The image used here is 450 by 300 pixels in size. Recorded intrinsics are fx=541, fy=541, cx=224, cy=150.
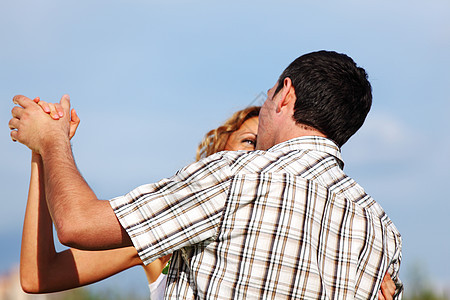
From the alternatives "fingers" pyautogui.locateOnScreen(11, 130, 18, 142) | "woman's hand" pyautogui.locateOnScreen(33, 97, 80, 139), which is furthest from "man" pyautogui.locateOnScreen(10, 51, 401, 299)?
"fingers" pyautogui.locateOnScreen(11, 130, 18, 142)

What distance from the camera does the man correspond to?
2.06 m

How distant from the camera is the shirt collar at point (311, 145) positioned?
243 centimetres

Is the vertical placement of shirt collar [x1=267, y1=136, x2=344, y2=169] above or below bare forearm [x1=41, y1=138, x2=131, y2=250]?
above

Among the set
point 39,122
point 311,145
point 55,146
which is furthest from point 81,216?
point 311,145

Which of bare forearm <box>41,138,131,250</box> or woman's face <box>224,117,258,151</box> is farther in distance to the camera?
woman's face <box>224,117,258,151</box>

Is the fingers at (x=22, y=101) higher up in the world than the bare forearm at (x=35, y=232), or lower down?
higher up

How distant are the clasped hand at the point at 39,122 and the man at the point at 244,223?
0.10ft

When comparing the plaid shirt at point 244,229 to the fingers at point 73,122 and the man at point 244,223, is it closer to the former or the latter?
the man at point 244,223

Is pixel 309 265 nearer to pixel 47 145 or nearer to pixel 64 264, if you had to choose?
pixel 47 145

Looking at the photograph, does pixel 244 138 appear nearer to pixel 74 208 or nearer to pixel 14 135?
pixel 14 135

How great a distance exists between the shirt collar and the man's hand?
0.98 m

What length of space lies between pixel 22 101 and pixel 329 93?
151cm

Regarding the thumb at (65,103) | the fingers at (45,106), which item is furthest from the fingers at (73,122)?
the fingers at (45,106)

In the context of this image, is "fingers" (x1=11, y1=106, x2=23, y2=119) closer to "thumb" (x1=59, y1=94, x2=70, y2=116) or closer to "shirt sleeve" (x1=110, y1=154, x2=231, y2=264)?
"thumb" (x1=59, y1=94, x2=70, y2=116)
